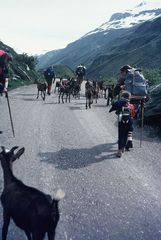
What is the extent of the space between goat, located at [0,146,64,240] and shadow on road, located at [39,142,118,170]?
463cm

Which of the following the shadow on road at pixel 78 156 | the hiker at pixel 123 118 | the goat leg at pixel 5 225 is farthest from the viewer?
the hiker at pixel 123 118

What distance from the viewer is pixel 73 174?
1089 centimetres

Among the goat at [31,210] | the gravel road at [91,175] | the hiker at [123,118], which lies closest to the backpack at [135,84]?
the gravel road at [91,175]

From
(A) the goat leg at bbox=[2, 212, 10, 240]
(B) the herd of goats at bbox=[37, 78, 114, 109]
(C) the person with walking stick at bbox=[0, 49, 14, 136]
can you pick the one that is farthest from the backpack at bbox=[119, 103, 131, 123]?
(B) the herd of goats at bbox=[37, 78, 114, 109]

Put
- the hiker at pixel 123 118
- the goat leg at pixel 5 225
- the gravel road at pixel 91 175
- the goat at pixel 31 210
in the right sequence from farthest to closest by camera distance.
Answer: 1. the hiker at pixel 123 118
2. the gravel road at pixel 91 175
3. the goat leg at pixel 5 225
4. the goat at pixel 31 210

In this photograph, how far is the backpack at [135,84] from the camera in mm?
15445

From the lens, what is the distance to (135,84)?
15.5m

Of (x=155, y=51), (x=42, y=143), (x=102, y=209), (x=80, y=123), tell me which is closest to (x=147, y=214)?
(x=102, y=209)

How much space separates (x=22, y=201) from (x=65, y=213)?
7.01 feet

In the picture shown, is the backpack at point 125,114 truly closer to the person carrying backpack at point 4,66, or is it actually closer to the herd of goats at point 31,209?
the person carrying backpack at point 4,66

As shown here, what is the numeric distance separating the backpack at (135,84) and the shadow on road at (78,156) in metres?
2.48

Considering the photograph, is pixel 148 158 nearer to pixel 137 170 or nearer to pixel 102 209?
pixel 137 170

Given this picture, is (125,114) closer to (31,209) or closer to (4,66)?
(4,66)

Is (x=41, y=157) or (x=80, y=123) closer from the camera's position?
(x=41, y=157)
